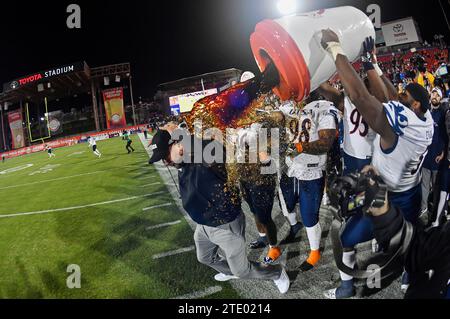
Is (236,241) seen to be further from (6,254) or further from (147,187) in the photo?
(147,187)

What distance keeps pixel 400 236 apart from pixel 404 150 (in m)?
0.69

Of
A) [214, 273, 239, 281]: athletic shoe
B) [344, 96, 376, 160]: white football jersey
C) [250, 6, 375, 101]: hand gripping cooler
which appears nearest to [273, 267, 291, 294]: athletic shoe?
[214, 273, 239, 281]: athletic shoe

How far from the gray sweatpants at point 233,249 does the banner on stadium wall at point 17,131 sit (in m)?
44.6

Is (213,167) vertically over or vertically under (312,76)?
under

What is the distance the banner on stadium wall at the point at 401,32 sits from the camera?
1636 inches

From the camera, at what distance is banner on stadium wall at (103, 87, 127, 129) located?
41.4m

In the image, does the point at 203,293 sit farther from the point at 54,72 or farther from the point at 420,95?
the point at 54,72

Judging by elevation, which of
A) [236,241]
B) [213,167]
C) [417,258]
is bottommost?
[417,258]

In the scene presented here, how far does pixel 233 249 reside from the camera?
9.46ft

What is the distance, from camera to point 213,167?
285cm

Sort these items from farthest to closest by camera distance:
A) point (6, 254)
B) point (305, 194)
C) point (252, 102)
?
point (6, 254) → point (305, 194) → point (252, 102)
